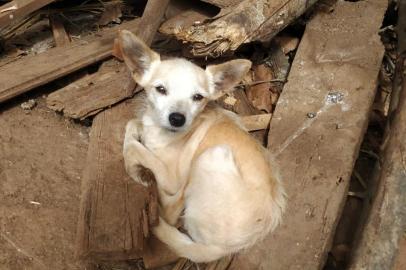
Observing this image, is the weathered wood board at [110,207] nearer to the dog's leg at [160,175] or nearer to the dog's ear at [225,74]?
the dog's leg at [160,175]

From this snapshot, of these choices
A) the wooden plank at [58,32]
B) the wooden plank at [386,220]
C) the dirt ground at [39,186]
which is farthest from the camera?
the wooden plank at [58,32]

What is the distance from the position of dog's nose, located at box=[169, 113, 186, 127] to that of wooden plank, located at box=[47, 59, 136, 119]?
96 cm

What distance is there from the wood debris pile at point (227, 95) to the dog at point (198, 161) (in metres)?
0.16

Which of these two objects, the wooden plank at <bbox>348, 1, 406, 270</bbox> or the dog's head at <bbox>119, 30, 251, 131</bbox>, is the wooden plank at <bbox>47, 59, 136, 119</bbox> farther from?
the wooden plank at <bbox>348, 1, 406, 270</bbox>

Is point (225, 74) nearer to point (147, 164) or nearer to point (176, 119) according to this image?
point (176, 119)

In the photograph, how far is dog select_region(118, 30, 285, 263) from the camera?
3068mm

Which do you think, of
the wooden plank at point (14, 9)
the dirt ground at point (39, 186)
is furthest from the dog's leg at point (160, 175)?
the wooden plank at point (14, 9)

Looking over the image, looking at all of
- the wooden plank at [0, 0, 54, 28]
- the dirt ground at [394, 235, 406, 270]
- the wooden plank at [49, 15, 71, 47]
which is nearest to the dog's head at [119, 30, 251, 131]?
the wooden plank at [0, 0, 54, 28]

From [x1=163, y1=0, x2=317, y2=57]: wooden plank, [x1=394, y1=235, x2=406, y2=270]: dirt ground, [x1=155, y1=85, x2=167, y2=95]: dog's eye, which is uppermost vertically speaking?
[x1=163, y1=0, x2=317, y2=57]: wooden plank

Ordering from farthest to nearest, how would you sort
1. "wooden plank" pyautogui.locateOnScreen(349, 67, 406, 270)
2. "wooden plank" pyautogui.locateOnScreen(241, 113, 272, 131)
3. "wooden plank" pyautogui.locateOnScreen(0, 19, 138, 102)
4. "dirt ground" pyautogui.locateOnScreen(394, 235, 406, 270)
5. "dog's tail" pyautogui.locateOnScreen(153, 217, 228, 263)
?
1. "wooden plank" pyautogui.locateOnScreen(241, 113, 272, 131)
2. "wooden plank" pyautogui.locateOnScreen(0, 19, 138, 102)
3. "dirt ground" pyautogui.locateOnScreen(394, 235, 406, 270)
4. "dog's tail" pyautogui.locateOnScreen(153, 217, 228, 263)
5. "wooden plank" pyautogui.locateOnScreen(349, 67, 406, 270)

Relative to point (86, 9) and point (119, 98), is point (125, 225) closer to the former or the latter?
point (119, 98)

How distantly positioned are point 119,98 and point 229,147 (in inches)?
48.1

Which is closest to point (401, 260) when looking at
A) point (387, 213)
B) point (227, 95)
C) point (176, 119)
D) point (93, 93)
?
point (387, 213)

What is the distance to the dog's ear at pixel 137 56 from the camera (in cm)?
318
